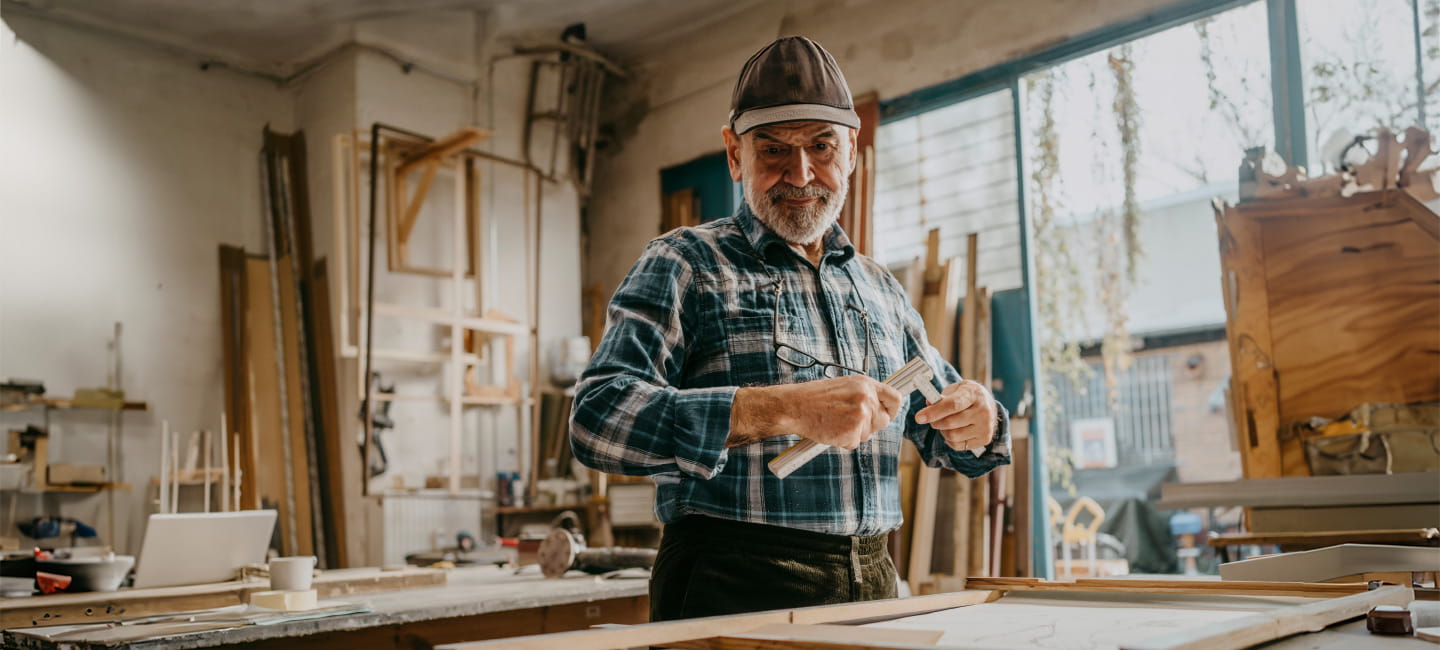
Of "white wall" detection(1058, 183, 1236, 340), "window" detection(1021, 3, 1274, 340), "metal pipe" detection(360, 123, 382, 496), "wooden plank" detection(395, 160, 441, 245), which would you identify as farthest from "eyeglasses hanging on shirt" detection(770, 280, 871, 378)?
"white wall" detection(1058, 183, 1236, 340)

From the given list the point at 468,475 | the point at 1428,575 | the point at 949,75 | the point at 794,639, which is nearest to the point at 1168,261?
the point at 949,75

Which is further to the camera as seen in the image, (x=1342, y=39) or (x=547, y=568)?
(x=1342, y=39)

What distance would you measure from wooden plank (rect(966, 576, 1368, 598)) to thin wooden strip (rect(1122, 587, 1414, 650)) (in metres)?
0.06

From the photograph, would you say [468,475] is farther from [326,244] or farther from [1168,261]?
[1168,261]

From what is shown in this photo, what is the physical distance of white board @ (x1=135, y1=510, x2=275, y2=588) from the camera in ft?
9.39

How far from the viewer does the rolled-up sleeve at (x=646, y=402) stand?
1.37m

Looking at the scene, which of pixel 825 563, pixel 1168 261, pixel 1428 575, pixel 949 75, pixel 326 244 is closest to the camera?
pixel 825 563

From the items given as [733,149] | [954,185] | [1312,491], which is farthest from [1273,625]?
[954,185]

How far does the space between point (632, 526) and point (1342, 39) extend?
4.19 metres

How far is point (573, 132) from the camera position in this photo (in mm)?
6809

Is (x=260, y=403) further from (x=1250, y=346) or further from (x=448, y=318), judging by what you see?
(x=1250, y=346)

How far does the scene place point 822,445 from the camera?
54.3 inches

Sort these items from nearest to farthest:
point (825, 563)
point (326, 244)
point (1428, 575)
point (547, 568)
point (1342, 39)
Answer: point (825, 563), point (1428, 575), point (547, 568), point (1342, 39), point (326, 244)

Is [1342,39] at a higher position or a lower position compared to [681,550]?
higher
